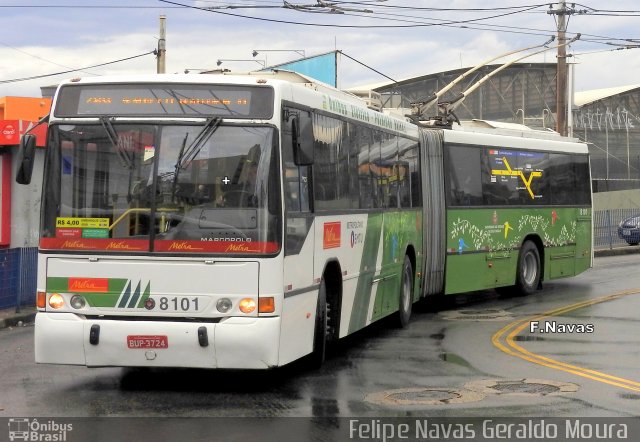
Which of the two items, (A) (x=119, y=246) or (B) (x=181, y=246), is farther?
(A) (x=119, y=246)

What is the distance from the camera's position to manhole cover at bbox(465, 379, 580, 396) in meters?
10.0

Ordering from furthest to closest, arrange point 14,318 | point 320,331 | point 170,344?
point 14,318
point 320,331
point 170,344

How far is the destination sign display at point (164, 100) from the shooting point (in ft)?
32.9

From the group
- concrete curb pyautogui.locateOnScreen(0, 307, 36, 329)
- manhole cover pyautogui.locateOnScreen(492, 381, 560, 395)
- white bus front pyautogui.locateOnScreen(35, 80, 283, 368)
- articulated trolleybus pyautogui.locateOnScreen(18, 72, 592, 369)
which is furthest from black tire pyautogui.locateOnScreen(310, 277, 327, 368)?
concrete curb pyautogui.locateOnScreen(0, 307, 36, 329)

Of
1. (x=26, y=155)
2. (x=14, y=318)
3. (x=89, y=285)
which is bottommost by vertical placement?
(x=14, y=318)

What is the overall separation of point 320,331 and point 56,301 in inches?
112

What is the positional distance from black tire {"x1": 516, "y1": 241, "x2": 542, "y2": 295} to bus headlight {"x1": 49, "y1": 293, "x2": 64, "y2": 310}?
1168 centimetres

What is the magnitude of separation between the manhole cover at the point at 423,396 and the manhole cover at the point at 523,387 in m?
0.26

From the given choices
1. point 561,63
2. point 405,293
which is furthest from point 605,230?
point 405,293

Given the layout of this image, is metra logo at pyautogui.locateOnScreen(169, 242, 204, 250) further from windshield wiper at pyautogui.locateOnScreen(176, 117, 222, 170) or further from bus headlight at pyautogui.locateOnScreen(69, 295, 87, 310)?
bus headlight at pyautogui.locateOnScreen(69, 295, 87, 310)

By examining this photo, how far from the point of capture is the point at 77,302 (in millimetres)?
9945

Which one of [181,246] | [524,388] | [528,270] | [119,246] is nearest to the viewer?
[181,246]

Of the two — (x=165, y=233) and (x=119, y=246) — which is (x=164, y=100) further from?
(x=119, y=246)

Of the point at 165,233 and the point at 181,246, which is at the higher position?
the point at 165,233
